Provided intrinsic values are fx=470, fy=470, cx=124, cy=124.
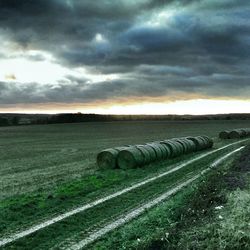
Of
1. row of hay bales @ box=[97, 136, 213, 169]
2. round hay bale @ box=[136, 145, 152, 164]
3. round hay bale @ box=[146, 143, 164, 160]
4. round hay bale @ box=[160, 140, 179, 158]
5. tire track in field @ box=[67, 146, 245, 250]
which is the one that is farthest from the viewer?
round hay bale @ box=[160, 140, 179, 158]

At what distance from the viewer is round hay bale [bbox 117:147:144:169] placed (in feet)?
80.0

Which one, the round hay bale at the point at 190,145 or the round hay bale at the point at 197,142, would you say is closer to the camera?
the round hay bale at the point at 190,145

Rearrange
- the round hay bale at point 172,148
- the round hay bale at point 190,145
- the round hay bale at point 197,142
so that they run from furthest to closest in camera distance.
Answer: the round hay bale at point 197,142
the round hay bale at point 190,145
the round hay bale at point 172,148

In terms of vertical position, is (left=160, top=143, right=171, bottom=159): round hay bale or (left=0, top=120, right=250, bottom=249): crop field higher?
(left=160, top=143, right=171, bottom=159): round hay bale

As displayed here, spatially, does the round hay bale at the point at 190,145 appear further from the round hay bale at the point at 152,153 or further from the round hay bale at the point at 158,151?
the round hay bale at the point at 152,153

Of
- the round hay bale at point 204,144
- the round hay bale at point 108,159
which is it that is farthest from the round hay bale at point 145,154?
the round hay bale at point 204,144

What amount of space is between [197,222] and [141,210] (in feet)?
10.8

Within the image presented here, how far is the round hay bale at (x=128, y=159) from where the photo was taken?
960 inches

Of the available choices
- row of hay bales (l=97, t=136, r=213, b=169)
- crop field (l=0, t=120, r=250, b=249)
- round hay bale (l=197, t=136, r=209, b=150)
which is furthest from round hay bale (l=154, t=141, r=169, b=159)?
round hay bale (l=197, t=136, r=209, b=150)

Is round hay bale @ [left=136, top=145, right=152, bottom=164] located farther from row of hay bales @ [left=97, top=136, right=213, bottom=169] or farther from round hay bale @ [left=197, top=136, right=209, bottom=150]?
round hay bale @ [left=197, top=136, right=209, bottom=150]

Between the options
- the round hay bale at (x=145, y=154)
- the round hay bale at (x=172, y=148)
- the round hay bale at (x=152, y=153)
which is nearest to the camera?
the round hay bale at (x=145, y=154)

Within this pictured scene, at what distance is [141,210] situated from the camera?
13.8 meters

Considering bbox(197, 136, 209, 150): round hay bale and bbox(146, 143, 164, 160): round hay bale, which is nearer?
bbox(146, 143, 164, 160): round hay bale

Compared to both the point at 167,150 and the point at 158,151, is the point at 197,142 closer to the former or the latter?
the point at 167,150
